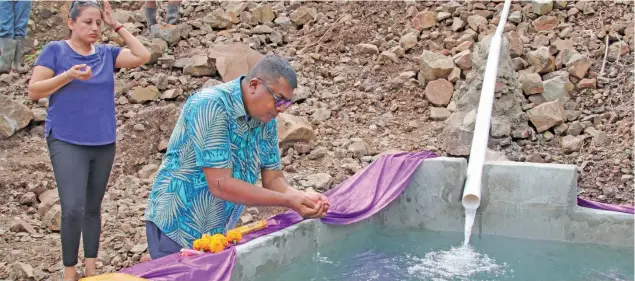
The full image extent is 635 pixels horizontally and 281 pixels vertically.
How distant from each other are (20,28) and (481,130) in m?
4.72

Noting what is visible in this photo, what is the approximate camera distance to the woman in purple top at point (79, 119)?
3.45 metres

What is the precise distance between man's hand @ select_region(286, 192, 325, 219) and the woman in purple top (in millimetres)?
1106

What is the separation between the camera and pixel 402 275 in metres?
3.97

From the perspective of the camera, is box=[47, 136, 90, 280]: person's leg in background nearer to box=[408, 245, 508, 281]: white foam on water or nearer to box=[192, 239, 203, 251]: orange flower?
box=[192, 239, 203, 251]: orange flower

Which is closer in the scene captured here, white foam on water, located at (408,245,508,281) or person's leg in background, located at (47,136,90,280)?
person's leg in background, located at (47,136,90,280)

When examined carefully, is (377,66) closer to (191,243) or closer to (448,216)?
(448,216)

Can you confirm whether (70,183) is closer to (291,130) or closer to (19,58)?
(291,130)

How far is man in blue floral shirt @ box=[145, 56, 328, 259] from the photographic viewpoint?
2.86m

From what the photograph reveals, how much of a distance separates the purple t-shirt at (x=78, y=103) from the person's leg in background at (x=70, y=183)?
5 centimetres

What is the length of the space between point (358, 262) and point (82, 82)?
183 centimetres

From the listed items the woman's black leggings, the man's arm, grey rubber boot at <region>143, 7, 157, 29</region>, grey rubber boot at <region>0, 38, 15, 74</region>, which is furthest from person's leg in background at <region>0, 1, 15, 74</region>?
the man's arm

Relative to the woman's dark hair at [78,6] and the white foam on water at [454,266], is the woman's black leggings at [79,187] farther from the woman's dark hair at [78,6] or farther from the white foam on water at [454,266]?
the white foam on water at [454,266]

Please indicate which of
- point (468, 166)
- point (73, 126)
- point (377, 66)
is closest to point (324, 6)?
point (377, 66)

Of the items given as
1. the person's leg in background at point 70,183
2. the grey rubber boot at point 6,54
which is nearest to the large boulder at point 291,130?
the person's leg in background at point 70,183
